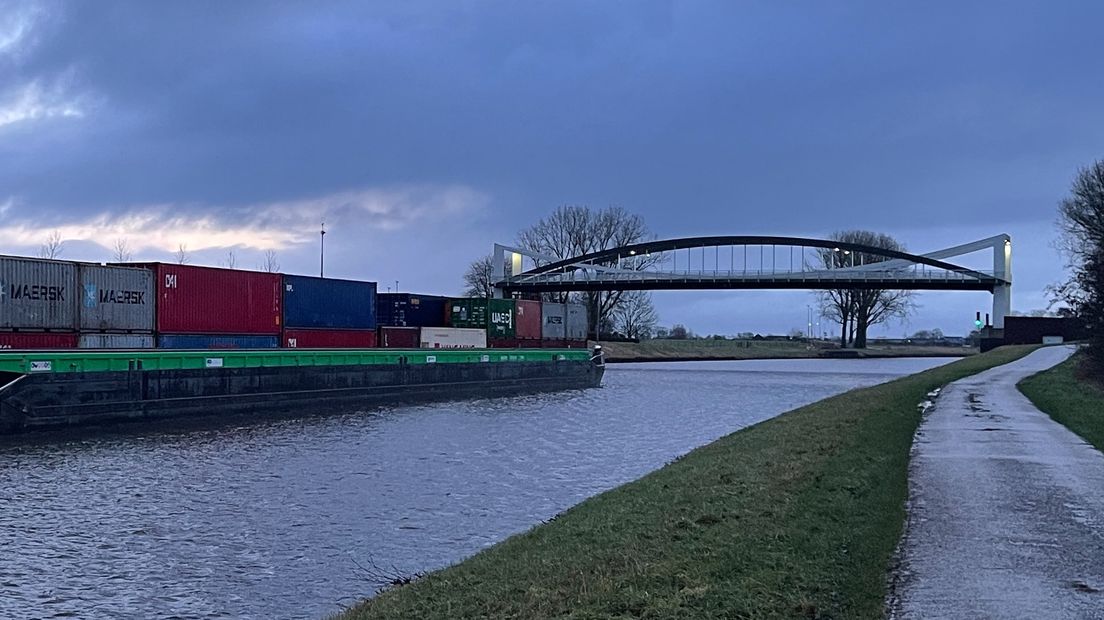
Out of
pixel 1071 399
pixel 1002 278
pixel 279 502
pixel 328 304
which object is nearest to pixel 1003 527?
pixel 279 502

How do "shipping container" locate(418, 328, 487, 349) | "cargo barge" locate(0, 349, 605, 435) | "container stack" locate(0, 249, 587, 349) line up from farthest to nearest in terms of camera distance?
"shipping container" locate(418, 328, 487, 349), "container stack" locate(0, 249, 587, 349), "cargo barge" locate(0, 349, 605, 435)

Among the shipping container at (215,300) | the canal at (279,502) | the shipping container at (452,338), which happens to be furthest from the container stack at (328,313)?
the canal at (279,502)

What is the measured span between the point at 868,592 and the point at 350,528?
8366 mm

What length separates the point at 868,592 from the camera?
7242 mm

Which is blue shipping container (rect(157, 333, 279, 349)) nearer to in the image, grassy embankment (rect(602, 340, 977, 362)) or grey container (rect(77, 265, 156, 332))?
grey container (rect(77, 265, 156, 332))

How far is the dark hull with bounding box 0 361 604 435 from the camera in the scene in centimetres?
2461

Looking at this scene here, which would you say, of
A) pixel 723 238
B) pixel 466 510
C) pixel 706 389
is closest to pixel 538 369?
pixel 706 389

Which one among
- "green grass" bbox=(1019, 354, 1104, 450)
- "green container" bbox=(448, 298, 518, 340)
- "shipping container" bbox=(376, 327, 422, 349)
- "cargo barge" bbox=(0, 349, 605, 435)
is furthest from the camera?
"green container" bbox=(448, 298, 518, 340)

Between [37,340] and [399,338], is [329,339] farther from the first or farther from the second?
[37,340]

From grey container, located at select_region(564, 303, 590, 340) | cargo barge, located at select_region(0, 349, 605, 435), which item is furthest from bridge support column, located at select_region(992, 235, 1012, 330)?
cargo barge, located at select_region(0, 349, 605, 435)

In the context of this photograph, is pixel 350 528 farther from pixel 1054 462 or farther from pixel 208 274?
pixel 208 274

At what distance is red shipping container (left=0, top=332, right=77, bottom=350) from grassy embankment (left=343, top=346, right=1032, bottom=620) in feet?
67.2

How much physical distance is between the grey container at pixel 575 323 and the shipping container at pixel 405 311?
12691 millimetres

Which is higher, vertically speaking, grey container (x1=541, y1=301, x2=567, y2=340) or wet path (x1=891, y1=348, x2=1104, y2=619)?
grey container (x1=541, y1=301, x2=567, y2=340)
